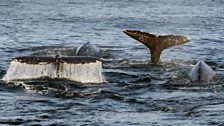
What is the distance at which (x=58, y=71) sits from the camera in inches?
785

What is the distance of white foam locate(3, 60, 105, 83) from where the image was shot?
19.1m

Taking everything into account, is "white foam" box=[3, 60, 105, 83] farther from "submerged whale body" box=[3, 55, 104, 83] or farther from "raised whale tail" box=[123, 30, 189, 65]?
"raised whale tail" box=[123, 30, 189, 65]

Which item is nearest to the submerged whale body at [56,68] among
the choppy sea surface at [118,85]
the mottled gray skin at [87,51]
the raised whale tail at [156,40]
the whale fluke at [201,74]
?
the choppy sea surface at [118,85]

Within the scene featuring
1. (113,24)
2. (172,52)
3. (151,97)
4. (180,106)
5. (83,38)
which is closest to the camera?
(180,106)

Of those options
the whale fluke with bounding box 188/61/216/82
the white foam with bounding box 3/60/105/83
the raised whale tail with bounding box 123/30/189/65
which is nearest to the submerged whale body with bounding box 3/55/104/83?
the white foam with bounding box 3/60/105/83

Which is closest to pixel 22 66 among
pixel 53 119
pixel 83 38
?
pixel 53 119

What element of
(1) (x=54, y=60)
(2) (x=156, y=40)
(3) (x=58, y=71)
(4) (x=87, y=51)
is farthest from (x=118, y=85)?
(4) (x=87, y=51)

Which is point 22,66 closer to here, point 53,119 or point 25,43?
point 53,119

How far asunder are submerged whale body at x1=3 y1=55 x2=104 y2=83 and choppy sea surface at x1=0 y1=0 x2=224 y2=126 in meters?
0.27

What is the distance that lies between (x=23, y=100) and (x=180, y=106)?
4.24 metres

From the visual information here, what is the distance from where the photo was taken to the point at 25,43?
1325 inches

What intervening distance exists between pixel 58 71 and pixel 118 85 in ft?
7.00

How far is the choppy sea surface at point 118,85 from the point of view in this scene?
53.6 feet

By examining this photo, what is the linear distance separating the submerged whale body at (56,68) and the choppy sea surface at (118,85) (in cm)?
27
